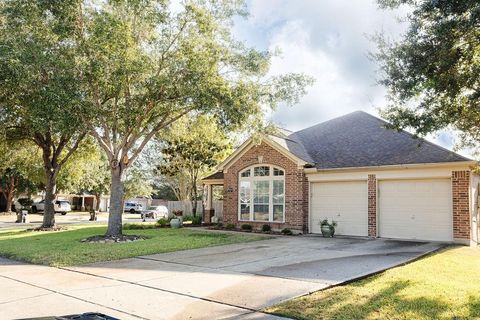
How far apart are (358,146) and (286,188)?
3.81 meters

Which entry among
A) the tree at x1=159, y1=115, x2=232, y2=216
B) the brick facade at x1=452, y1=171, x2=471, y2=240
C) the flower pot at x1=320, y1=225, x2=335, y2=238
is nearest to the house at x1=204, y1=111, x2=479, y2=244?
the brick facade at x1=452, y1=171, x2=471, y2=240

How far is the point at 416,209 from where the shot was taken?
1577 centimetres

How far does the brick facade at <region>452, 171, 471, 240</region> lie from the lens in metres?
14.5

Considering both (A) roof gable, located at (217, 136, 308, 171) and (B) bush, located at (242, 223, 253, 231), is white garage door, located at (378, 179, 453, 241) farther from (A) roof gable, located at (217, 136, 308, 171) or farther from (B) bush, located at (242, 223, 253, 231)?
(B) bush, located at (242, 223, 253, 231)

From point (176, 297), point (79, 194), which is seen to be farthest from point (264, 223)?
point (79, 194)

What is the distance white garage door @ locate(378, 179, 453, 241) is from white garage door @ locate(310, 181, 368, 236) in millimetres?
774

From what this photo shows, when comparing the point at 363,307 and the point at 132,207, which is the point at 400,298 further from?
the point at 132,207

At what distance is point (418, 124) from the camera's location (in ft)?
34.7

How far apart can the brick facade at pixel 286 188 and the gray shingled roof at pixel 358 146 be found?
827 mm

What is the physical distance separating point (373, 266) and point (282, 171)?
1011 cm

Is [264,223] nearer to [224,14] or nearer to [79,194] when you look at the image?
[224,14]

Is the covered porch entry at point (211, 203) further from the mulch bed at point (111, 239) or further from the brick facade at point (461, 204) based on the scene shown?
the brick facade at point (461, 204)

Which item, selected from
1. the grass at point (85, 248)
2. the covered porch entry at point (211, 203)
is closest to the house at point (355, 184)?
the covered porch entry at point (211, 203)

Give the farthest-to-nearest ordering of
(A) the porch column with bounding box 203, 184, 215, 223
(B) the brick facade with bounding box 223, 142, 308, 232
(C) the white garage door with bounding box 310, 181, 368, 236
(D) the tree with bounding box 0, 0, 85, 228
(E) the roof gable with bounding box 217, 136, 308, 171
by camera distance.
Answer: (A) the porch column with bounding box 203, 184, 215, 223 < (E) the roof gable with bounding box 217, 136, 308, 171 < (B) the brick facade with bounding box 223, 142, 308, 232 < (C) the white garage door with bounding box 310, 181, 368, 236 < (D) the tree with bounding box 0, 0, 85, 228
